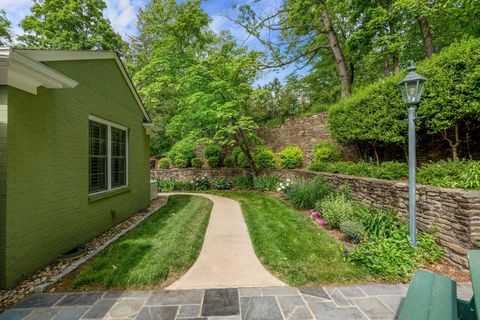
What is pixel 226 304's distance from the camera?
8.21 ft

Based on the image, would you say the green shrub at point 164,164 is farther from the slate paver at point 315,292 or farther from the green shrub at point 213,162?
the slate paver at point 315,292

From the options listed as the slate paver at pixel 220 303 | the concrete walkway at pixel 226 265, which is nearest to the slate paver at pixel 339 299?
the concrete walkway at pixel 226 265

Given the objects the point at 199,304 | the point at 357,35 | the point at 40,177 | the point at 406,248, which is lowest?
the point at 199,304

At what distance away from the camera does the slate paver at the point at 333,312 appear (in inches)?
89.4

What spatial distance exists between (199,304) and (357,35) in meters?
9.99

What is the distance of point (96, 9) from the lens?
1593 cm

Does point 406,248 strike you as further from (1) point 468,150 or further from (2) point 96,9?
(2) point 96,9

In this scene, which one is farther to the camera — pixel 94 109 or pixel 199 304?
pixel 94 109

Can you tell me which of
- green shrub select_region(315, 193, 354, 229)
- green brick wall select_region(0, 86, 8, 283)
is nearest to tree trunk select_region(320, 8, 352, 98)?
green shrub select_region(315, 193, 354, 229)

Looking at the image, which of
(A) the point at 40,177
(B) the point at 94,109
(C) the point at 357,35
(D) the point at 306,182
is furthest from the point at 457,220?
(C) the point at 357,35

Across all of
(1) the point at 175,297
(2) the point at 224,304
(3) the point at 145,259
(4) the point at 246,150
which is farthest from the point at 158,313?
(4) the point at 246,150

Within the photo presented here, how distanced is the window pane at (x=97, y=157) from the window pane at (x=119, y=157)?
403 millimetres

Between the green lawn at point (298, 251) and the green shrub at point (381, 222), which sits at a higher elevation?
the green shrub at point (381, 222)

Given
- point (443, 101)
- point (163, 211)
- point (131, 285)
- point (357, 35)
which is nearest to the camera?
point (131, 285)
